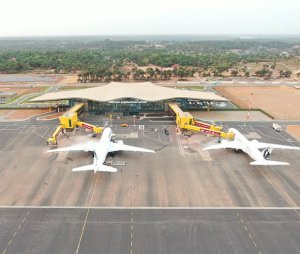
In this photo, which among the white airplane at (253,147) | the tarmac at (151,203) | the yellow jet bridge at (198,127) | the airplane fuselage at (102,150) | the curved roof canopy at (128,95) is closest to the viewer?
the tarmac at (151,203)

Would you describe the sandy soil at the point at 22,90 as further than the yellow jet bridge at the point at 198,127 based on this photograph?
Yes

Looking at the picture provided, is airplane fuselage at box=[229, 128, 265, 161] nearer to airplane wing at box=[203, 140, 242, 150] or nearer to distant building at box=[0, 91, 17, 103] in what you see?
airplane wing at box=[203, 140, 242, 150]

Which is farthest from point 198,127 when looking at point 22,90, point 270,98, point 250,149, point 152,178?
point 22,90

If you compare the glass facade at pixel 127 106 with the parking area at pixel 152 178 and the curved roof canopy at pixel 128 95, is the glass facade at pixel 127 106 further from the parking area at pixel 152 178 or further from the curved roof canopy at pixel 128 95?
the parking area at pixel 152 178

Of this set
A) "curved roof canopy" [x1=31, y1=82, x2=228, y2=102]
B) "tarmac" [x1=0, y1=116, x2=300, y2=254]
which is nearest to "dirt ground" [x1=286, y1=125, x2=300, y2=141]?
"tarmac" [x1=0, y1=116, x2=300, y2=254]

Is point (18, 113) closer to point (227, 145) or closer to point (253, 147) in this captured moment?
point (227, 145)

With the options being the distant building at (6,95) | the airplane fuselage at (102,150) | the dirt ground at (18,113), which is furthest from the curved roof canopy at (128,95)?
the airplane fuselage at (102,150)
